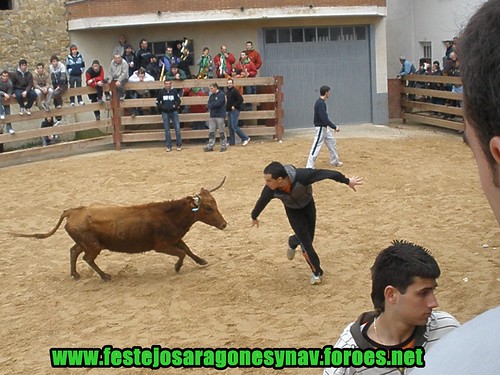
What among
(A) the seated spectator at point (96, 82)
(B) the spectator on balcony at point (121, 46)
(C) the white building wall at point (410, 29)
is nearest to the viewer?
(A) the seated spectator at point (96, 82)

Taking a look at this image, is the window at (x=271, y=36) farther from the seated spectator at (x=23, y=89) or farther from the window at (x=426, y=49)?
the seated spectator at (x=23, y=89)

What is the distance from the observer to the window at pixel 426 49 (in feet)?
78.4

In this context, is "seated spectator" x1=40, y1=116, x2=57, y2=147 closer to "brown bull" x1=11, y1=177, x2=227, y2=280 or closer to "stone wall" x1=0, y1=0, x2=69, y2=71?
"stone wall" x1=0, y1=0, x2=69, y2=71

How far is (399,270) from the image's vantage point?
11.7 feet

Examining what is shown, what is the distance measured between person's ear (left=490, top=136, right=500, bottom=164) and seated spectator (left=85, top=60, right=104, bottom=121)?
58.7 feet

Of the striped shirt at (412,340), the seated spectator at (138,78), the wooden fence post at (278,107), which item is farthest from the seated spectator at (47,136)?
the striped shirt at (412,340)

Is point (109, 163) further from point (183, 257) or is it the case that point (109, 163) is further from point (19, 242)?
point (183, 257)

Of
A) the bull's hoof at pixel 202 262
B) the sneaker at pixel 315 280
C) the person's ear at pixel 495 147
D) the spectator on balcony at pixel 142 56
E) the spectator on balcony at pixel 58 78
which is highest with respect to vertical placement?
the spectator on balcony at pixel 142 56

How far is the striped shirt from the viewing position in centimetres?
299

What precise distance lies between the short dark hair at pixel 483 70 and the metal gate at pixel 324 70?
2018 cm

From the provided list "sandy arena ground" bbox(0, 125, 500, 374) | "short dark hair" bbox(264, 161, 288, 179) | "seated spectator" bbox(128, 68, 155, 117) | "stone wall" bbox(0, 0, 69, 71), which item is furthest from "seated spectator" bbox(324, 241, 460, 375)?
"stone wall" bbox(0, 0, 69, 71)

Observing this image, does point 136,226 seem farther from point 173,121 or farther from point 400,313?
point 173,121

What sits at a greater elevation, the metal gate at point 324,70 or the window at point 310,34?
the window at point 310,34

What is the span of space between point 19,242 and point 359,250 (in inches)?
204
